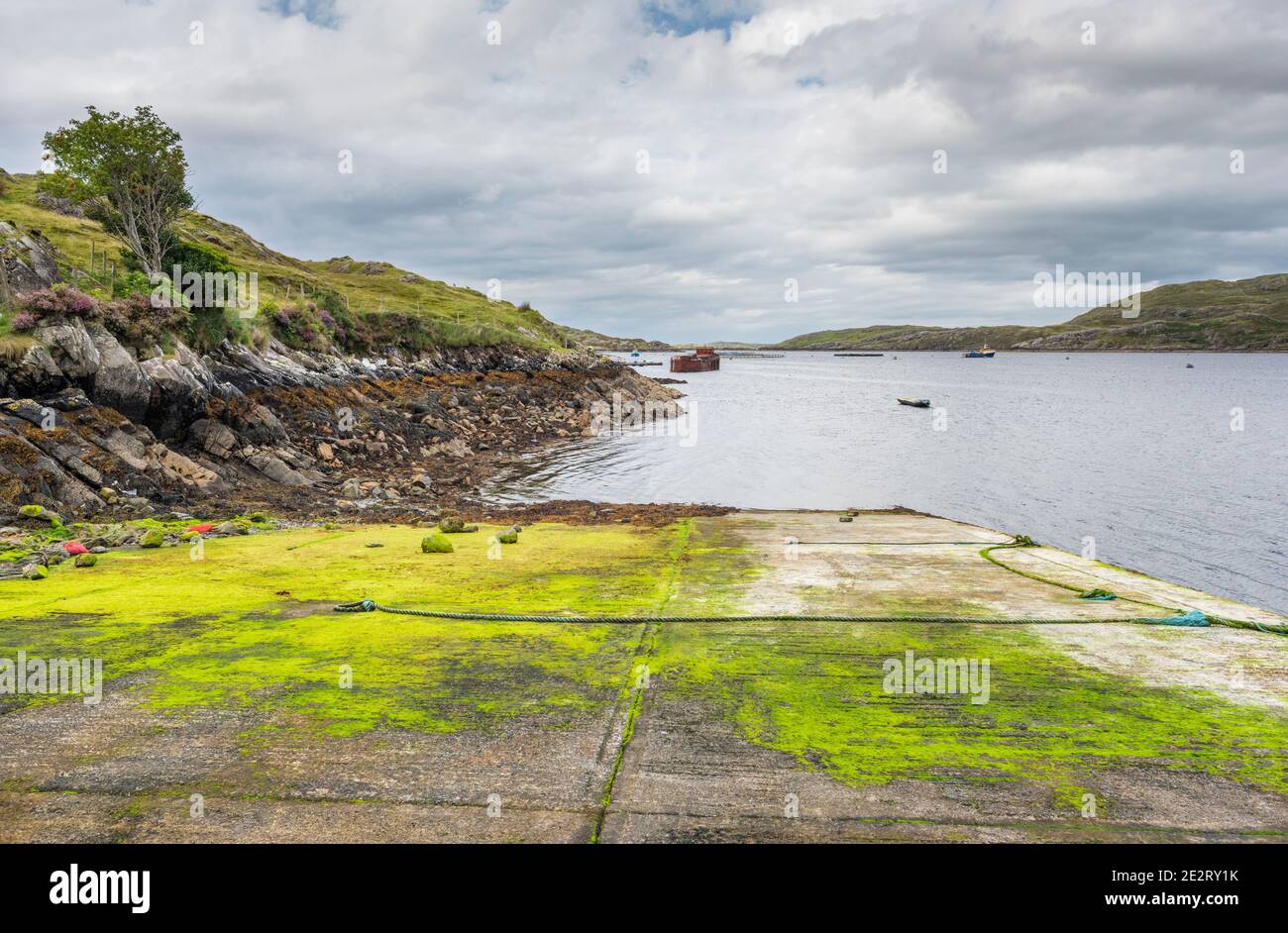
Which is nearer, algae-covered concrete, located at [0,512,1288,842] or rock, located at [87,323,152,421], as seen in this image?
algae-covered concrete, located at [0,512,1288,842]

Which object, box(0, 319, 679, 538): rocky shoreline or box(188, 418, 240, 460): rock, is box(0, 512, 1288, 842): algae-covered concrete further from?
box(188, 418, 240, 460): rock

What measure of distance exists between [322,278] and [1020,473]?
200 ft

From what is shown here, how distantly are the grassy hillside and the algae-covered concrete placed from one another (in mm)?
22019

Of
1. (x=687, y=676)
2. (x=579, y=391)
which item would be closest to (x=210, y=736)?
(x=687, y=676)

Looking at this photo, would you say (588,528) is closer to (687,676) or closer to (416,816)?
(687,676)

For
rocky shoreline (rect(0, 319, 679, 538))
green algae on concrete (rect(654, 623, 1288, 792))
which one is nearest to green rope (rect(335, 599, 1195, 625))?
green algae on concrete (rect(654, 623, 1288, 792))

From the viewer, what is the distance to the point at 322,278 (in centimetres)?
6750

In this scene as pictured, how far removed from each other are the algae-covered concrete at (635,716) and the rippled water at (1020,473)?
43.2ft

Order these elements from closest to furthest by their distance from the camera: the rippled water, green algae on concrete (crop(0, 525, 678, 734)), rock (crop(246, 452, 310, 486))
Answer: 1. green algae on concrete (crop(0, 525, 678, 734))
2. rock (crop(246, 452, 310, 486))
3. the rippled water

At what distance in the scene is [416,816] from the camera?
14.5 feet

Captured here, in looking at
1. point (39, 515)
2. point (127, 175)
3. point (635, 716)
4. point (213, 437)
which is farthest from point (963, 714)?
point (127, 175)

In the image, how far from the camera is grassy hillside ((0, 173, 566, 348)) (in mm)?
36594
